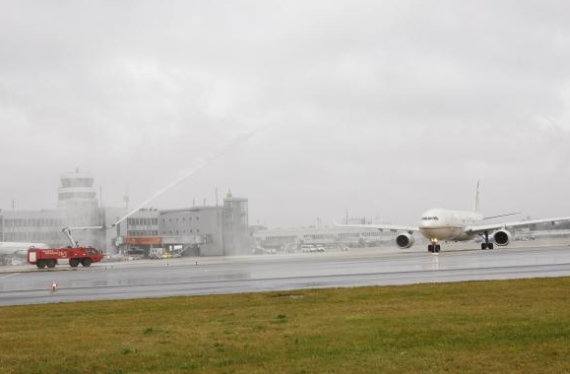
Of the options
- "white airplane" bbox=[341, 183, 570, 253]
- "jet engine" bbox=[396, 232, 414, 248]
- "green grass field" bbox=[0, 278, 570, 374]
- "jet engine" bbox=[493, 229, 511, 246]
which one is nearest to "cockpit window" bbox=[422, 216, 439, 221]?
"white airplane" bbox=[341, 183, 570, 253]

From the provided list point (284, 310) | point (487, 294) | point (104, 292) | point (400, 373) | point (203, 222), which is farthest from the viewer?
point (203, 222)

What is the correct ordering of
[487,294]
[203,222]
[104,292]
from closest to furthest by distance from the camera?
[487,294]
[104,292]
[203,222]

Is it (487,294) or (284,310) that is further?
(487,294)

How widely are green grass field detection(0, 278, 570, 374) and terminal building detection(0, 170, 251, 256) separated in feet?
→ 248

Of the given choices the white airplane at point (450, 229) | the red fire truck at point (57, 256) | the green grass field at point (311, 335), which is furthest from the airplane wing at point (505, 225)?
the green grass field at point (311, 335)

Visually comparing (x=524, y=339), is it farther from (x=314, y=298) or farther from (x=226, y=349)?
(x=314, y=298)

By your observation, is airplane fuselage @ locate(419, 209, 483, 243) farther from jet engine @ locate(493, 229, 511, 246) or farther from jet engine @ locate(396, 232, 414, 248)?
jet engine @ locate(493, 229, 511, 246)

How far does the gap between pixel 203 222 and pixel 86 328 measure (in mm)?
130504

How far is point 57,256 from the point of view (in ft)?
259

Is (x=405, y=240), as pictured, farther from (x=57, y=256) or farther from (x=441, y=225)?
(x=57, y=256)

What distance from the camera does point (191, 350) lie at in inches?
651

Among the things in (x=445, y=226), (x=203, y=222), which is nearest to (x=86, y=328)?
(x=445, y=226)

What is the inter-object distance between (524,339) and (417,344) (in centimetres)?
221

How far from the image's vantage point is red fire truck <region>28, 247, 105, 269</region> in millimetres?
78812
